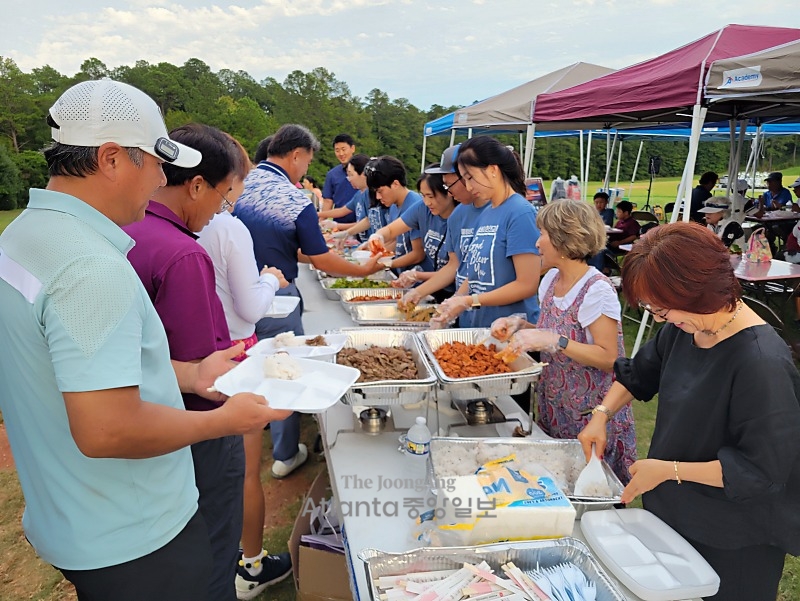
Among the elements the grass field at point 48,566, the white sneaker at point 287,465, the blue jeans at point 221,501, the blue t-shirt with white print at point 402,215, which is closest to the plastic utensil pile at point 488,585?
the blue jeans at point 221,501

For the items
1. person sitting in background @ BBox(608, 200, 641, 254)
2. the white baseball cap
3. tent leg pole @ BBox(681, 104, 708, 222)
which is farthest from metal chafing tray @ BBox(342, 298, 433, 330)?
person sitting in background @ BBox(608, 200, 641, 254)

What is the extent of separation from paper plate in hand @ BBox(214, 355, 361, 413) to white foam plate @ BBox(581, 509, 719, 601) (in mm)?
693

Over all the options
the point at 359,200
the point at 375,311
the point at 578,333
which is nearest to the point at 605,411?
the point at 578,333

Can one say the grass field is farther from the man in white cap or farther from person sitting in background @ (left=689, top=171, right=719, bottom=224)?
person sitting in background @ (left=689, top=171, right=719, bottom=224)

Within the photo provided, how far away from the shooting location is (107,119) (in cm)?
86

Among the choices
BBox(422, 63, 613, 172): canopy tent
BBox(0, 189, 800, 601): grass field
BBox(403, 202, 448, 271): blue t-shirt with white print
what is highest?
BBox(422, 63, 613, 172): canopy tent

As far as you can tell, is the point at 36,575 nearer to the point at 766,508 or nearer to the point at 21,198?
the point at 766,508

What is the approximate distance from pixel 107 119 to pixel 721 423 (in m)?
1.40

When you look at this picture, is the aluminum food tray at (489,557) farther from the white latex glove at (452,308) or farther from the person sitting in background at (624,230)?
the person sitting in background at (624,230)

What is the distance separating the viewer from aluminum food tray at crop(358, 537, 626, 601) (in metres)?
1.05

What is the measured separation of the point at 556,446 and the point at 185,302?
1.09m

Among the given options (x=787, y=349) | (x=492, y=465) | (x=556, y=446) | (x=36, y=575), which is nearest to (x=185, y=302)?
(x=492, y=465)

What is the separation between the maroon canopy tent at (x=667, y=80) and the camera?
391 cm

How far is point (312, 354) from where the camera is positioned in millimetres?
1588
